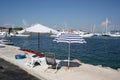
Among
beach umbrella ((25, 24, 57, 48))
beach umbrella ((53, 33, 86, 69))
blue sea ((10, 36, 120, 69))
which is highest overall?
beach umbrella ((25, 24, 57, 48))

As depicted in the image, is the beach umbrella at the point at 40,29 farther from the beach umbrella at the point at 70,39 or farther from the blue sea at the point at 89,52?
the blue sea at the point at 89,52

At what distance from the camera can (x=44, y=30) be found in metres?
14.1

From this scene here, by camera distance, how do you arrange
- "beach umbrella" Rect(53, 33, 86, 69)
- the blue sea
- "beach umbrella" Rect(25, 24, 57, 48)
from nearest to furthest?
"beach umbrella" Rect(53, 33, 86, 69) < "beach umbrella" Rect(25, 24, 57, 48) < the blue sea

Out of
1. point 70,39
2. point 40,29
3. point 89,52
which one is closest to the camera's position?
point 70,39

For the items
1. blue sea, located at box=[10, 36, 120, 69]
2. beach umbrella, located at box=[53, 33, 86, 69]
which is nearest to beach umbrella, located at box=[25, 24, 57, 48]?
beach umbrella, located at box=[53, 33, 86, 69]

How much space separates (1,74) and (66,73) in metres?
3.84

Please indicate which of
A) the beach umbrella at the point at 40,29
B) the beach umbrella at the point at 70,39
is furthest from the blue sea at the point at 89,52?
the beach umbrella at the point at 70,39

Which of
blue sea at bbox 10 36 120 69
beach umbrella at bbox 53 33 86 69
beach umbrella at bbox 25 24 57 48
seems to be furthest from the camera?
blue sea at bbox 10 36 120 69

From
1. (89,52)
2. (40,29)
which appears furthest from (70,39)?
(89,52)

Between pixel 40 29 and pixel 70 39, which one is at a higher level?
pixel 40 29

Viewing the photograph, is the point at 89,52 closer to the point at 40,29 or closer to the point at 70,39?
the point at 40,29

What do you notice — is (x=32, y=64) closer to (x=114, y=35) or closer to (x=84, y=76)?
(x=84, y=76)

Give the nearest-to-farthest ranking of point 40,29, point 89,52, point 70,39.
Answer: point 70,39
point 40,29
point 89,52

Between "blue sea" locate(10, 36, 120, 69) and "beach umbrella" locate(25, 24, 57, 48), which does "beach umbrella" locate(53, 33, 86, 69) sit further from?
"blue sea" locate(10, 36, 120, 69)
